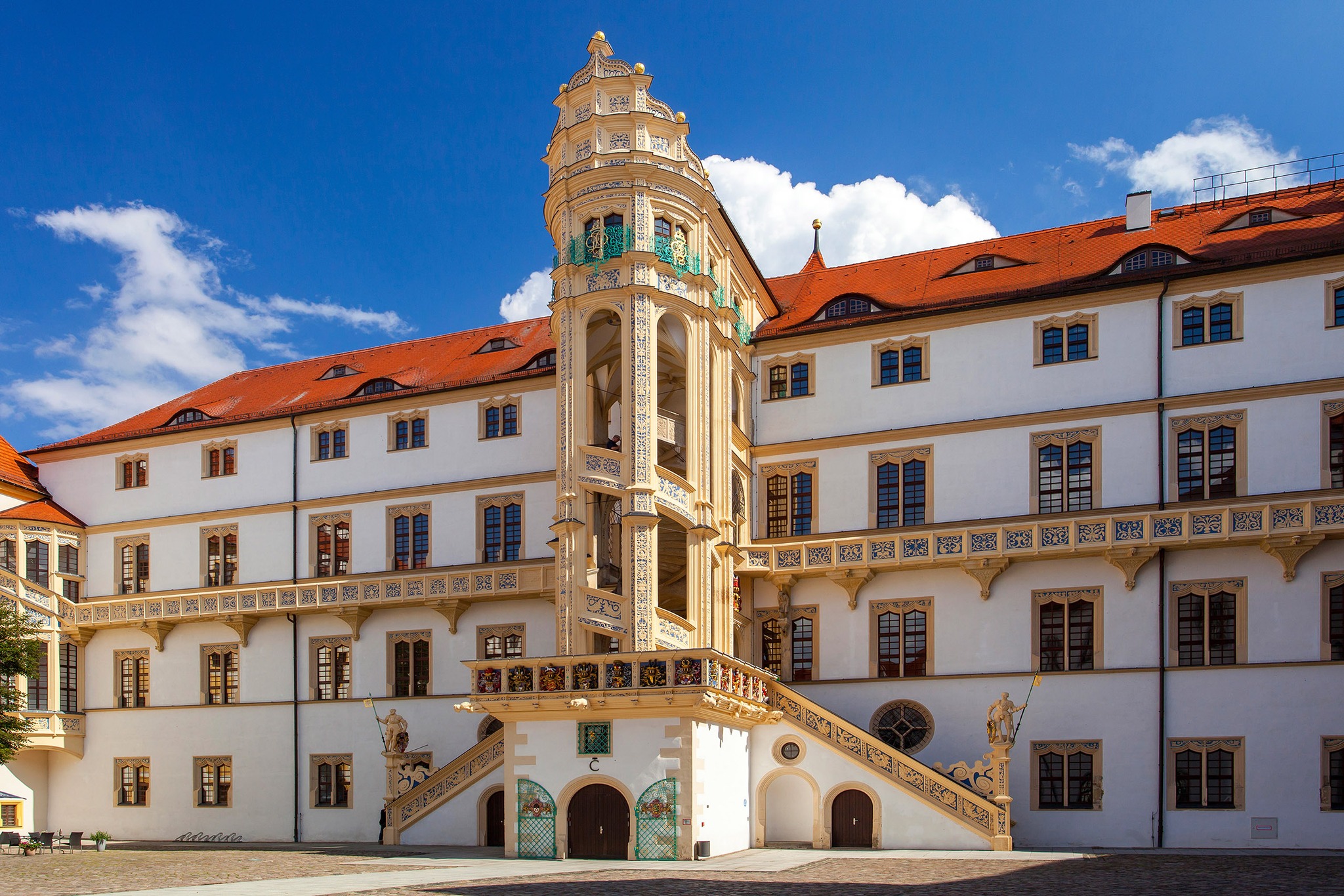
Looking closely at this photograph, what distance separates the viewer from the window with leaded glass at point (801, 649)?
124 ft

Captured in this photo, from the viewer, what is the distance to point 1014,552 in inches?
1391

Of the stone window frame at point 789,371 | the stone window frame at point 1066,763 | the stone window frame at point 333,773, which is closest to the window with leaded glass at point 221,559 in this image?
the stone window frame at point 333,773

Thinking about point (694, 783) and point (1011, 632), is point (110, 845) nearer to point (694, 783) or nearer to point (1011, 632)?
point (694, 783)

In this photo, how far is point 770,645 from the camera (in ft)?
126

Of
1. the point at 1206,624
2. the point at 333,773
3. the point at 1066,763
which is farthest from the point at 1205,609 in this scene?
the point at 333,773

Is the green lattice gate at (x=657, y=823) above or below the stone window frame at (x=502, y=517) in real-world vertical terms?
below

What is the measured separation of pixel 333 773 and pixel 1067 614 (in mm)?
23003

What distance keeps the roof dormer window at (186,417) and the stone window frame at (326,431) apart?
201 inches

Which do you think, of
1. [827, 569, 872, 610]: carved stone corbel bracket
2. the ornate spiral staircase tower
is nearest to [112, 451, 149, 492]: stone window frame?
the ornate spiral staircase tower

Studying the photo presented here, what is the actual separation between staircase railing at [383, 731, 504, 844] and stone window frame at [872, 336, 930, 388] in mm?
14848

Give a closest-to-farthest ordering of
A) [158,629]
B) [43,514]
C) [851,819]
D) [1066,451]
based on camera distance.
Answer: [851,819] → [1066,451] → [158,629] → [43,514]

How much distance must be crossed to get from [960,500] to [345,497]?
65.7 feet

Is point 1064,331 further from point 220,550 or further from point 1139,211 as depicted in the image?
point 220,550

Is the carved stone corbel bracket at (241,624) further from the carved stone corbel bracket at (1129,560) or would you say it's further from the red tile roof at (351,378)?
the carved stone corbel bracket at (1129,560)
